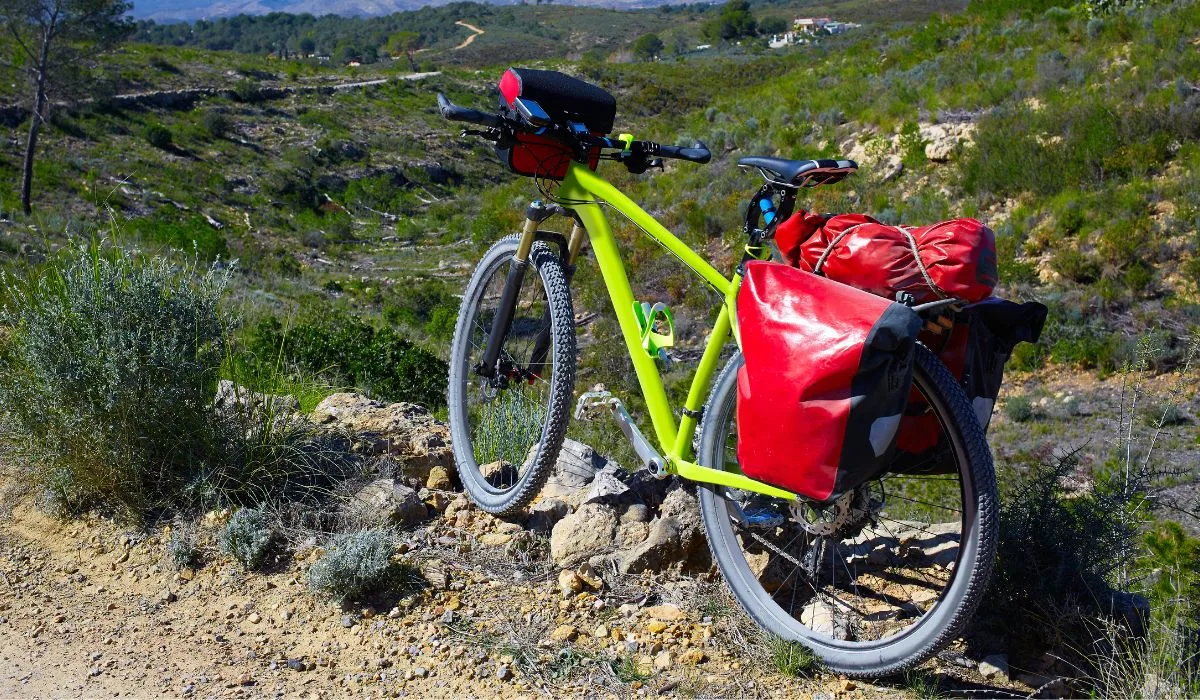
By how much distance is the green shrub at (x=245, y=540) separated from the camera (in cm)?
304

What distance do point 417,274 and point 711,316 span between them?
31.7ft

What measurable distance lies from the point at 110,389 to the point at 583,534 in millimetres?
1794

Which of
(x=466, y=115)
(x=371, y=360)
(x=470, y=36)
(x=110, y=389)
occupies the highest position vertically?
(x=470, y=36)

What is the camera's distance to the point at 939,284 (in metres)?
2.10

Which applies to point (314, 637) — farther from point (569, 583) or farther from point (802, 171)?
point (802, 171)

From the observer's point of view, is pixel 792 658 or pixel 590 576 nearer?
pixel 792 658

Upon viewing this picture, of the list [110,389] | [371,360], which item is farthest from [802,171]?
[371,360]

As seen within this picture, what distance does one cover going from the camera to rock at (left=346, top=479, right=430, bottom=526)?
10.9 feet

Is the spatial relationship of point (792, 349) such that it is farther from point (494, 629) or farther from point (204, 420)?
point (204, 420)

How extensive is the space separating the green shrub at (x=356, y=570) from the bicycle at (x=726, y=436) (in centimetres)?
54

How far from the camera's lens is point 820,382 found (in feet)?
6.62

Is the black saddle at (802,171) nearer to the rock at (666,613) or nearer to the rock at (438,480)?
the rock at (666,613)

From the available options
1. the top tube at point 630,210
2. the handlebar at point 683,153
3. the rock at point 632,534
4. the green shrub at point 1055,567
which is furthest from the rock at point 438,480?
the green shrub at point 1055,567

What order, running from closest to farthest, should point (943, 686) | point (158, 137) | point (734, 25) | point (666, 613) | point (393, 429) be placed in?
point (943, 686) < point (666, 613) < point (393, 429) < point (158, 137) < point (734, 25)
